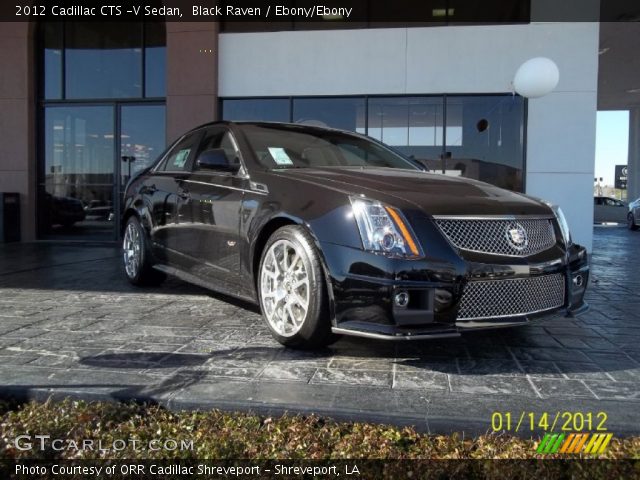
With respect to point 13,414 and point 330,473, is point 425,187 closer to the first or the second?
point 330,473

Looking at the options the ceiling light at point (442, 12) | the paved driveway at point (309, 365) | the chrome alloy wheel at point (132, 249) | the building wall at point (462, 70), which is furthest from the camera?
the ceiling light at point (442, 12)

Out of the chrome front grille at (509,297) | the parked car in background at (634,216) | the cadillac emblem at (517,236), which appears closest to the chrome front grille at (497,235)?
the cadillac emblem at (517,236)

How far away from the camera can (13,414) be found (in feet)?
9.17

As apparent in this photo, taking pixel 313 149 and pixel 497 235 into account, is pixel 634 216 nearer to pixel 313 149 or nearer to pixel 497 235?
pixel 313 149

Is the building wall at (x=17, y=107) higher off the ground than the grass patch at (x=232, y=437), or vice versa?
the building wall at (x=17, y=107)

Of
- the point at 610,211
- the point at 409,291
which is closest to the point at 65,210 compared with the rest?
the point at 409,291

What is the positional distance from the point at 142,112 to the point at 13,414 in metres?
9.45

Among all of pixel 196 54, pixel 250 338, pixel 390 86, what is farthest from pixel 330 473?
pixel 196 54

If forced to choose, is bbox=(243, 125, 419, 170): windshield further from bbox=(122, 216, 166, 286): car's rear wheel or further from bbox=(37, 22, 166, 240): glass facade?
bbox=(37, 22, 166, 240): glass facade

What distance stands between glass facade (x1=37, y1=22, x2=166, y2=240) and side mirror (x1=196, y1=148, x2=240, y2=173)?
7.45m

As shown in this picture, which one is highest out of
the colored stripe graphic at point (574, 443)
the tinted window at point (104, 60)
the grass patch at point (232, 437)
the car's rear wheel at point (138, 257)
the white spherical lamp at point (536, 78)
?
the tinted window at point (104, 60)

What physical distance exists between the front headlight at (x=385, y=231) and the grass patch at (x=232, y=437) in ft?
3.30

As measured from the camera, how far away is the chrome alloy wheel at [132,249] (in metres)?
5.99

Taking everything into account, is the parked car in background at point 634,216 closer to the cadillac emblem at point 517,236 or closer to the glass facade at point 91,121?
the glass facade at point 91,121
